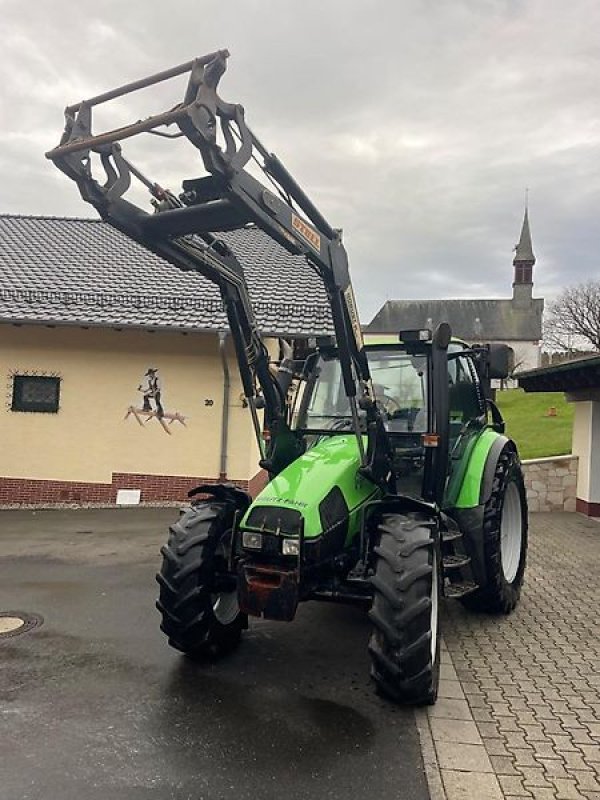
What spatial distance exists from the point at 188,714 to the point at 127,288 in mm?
9533

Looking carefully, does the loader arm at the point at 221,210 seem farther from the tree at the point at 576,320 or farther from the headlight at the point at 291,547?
the tree at the point at 576,320

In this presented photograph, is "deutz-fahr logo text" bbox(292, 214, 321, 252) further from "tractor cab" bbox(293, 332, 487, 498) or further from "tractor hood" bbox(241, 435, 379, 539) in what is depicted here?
"tractor hood" bbox(241, 435, 379, 539)

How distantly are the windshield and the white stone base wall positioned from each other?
762 cm

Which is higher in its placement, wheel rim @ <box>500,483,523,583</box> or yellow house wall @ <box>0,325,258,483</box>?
yellow house wall @ <box>0,325,258,483</box>

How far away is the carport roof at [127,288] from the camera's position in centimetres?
1090

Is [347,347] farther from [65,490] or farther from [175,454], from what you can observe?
[65,490]

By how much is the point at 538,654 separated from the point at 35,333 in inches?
376

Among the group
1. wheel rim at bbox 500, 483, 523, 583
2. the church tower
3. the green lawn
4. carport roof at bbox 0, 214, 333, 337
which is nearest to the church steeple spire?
the church tower

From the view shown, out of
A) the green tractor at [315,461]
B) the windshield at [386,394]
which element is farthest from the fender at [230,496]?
the windshield at [386,394]

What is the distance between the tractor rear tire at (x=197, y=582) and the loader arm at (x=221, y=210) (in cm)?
94

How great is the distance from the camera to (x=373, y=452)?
4375 millimetres

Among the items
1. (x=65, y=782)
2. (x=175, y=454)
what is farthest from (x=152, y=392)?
(x=65, y=782)

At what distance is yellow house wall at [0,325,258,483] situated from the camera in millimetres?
11062

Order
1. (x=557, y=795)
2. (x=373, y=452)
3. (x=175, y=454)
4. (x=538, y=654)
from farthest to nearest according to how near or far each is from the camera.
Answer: (x=175, y=454) → (x=538, y=654) → (x=373, y=452) → (x=557, y=795)
